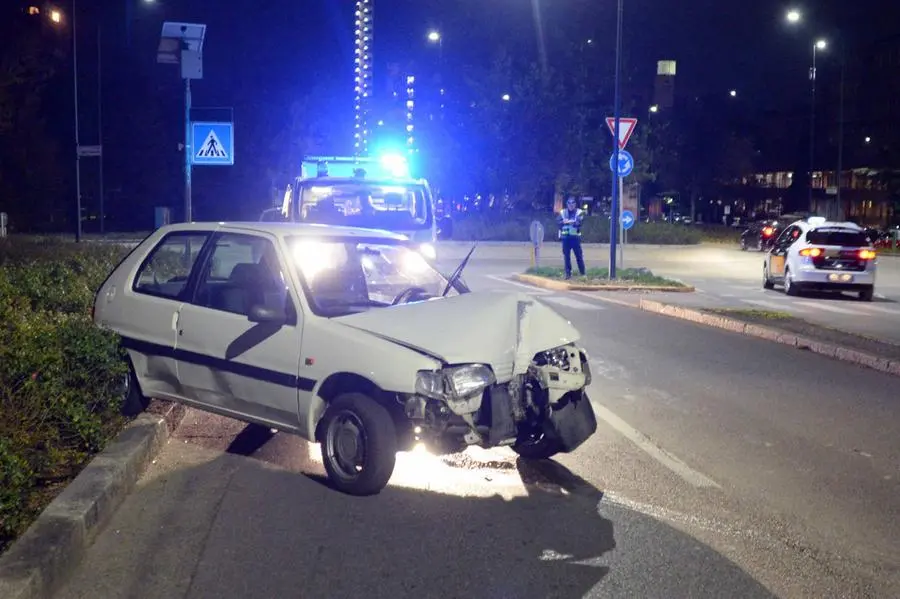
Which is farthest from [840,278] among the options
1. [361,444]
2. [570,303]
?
[361,444]

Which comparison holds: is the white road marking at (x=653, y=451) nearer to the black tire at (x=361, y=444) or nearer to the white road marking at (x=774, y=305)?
the black tire at (x=361, y=444)

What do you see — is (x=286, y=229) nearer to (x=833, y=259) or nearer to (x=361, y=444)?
(x=361, y=444)

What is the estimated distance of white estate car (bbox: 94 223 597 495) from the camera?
6.17 metres

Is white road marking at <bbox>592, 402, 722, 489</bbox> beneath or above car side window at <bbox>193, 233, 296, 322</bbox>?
beneath

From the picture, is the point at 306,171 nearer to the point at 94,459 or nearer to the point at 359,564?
the point at 94,459

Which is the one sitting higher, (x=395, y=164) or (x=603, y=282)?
(x=395, y=164)

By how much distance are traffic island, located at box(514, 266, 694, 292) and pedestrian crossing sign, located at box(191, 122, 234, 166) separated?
341 inches

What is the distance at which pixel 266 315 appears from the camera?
6527 millimetres

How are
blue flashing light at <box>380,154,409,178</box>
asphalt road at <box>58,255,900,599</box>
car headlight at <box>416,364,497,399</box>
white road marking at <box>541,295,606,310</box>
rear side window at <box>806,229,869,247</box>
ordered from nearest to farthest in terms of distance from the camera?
→ asphalt road at <box>58,255,900,599</box> < car headlight at <box>416,364,497,399</box> < white road marking at <box>541,295,606,310</box> < blue flashing light at <box>380,154,409,178</box> < rear side window at <box>806,229,869,247</box>

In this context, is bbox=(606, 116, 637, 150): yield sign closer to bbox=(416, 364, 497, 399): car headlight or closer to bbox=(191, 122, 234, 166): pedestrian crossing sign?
bbox=(191, 122, 234, 166): pedestrian crossing sign

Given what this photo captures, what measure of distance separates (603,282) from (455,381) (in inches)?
683

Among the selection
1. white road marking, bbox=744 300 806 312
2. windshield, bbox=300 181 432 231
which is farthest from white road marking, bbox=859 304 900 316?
windshield, bbox=300 181 432 231

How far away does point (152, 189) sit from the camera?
53594mm

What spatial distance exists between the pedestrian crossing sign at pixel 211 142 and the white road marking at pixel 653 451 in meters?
9.70
